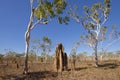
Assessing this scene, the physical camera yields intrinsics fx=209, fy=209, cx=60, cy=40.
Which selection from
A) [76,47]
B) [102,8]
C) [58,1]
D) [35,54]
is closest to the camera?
[58,1]

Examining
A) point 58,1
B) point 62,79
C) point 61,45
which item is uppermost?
point 58,1

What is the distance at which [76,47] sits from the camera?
2749 inches

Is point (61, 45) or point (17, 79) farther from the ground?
point (61, 45)

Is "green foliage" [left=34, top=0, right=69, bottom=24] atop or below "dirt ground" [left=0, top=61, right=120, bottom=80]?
atop

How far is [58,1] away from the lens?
29328mm

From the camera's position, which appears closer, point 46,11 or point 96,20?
point 46,11

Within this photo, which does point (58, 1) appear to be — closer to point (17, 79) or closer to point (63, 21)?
point (63, 21)

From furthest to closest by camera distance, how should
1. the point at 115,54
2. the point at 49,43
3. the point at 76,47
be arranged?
the point at 115,54
the point at 49,43
the point at 76,47

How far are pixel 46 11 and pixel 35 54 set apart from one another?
6608cm

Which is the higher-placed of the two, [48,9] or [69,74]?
[48,9]

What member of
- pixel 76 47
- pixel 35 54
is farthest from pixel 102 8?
pixel 35 54

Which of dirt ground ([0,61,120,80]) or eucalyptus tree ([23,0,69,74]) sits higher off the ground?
eucalyptus tree ([23,0,69,74])

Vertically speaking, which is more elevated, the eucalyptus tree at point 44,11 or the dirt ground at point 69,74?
the eucalyptus tree at point 44,11

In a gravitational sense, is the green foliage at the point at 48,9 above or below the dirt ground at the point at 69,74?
above
